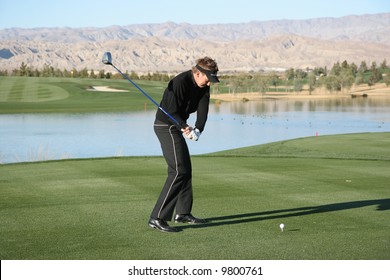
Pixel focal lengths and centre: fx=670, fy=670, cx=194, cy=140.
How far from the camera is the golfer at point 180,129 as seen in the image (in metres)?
7.68

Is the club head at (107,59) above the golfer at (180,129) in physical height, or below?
above

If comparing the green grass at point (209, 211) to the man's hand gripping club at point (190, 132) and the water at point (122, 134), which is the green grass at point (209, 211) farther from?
the water at point (122, 134)

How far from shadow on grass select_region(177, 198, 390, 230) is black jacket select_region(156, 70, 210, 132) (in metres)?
1.16

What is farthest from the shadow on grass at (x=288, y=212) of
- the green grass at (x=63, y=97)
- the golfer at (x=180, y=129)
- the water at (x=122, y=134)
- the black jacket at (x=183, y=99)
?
the green grass at (x=63, y=97)

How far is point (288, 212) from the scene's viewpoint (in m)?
8.67

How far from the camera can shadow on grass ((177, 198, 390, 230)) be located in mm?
8070

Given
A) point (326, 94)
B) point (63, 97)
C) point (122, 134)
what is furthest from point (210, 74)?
point (326, 94)

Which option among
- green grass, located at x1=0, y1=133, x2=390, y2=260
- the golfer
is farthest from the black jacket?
green grass, located at x1=0, y1=133, x2=390, y2=260

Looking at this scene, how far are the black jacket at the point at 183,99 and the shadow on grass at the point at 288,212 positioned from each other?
3.80 ft

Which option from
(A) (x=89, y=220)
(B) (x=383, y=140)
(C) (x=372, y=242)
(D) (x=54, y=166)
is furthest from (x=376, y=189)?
(B) (x=383, y=140)

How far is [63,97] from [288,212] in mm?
72468

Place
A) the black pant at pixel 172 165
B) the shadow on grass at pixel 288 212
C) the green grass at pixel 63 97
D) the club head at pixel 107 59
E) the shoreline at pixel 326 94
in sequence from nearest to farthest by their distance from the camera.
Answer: the black pant at pixel 172 165 → the shadow on grass at pixel 288 212 → the club head at pixel 107 59 → the green grass at pixel 63 97 → the shoreline at pixel 326 94

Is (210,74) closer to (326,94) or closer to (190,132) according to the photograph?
(190,132)

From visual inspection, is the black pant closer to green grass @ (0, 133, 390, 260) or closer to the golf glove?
the golf glove
